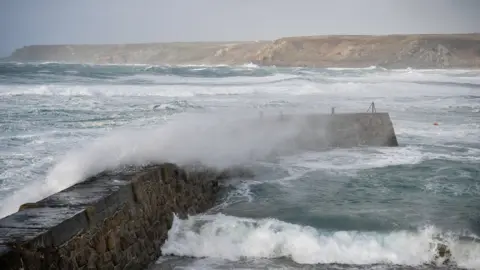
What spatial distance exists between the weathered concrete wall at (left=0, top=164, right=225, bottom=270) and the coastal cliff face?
260 feet

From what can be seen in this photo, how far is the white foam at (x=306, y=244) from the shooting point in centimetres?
814

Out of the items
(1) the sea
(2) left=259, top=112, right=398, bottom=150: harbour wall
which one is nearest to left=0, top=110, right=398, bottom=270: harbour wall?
(1) the sea

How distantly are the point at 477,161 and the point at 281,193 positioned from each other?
6.48 meters

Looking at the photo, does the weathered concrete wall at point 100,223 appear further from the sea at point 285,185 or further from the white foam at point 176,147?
the white foam at point 176,147

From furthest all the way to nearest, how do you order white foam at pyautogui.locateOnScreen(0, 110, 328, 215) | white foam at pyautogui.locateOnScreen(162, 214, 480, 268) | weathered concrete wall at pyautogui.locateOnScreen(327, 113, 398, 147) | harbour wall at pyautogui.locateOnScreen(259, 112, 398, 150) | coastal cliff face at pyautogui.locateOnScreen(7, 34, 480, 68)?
coastal cliff face at pyautogui.locateOnScreen(7, 34, 480, 68), weathered concrete wall at pyautogui.locateOnScreen(327, 113, 398, 147), harbour wall at pyautogui.locateOnScreen(259, 112, 398, 150), white foam at pyautogui.locateOnScreen(0, 110, 328, 215), white foam at pyautogui.locateOnScreen(162, 214, 480, 268)

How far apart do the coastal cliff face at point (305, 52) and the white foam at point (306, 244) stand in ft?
256

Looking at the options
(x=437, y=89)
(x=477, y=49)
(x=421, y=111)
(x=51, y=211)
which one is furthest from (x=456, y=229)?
(x=477, y=49)

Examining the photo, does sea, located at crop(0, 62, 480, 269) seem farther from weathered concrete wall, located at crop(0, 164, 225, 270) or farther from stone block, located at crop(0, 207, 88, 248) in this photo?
stone block, located at crop(0, 207, 88, 248)

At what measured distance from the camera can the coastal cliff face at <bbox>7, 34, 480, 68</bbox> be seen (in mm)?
90438

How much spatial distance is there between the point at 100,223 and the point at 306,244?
10.4 ft

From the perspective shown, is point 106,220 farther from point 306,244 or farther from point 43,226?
point 306,244

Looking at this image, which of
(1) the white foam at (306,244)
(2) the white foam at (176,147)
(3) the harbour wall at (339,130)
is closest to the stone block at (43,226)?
(1) the white foam at (306,244)

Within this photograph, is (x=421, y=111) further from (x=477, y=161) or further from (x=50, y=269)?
(x=50, y=269)

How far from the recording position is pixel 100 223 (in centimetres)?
667
